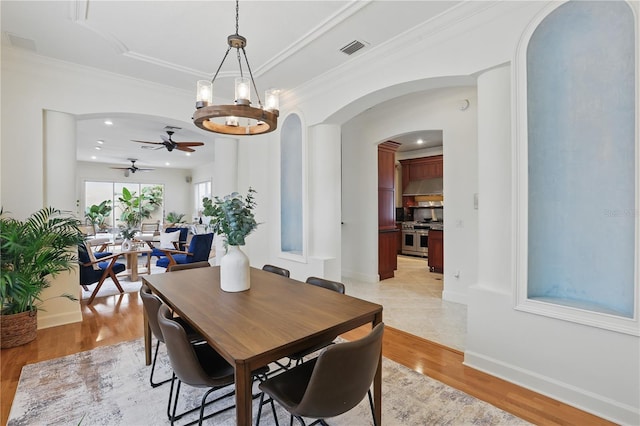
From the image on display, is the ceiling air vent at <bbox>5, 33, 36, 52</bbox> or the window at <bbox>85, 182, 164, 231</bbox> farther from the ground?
the ceiling air vent at <bbox>5, 33, 36, 52</bbox>

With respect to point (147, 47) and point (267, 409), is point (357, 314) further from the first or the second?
point (147, 47)

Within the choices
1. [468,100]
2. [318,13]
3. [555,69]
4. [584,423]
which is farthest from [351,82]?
[584,423]

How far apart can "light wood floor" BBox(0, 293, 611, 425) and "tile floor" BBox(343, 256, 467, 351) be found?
0.83 ft

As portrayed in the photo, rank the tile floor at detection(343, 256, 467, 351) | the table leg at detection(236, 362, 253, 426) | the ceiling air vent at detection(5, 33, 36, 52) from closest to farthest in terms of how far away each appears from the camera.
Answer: the table leg at detection(236, 362, 253, 426) < the ceiling air vent at detection(5, 33, 36, 52) < the tile floor at detection(343, 256, 467, 351)

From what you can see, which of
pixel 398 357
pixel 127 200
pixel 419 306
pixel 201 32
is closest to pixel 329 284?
pixel 398 357

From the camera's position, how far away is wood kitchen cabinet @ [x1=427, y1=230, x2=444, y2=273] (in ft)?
19.2

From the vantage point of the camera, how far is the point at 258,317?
163cm

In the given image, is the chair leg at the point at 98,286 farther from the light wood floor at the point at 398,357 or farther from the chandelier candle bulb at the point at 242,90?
the chandelier candle bulb at the point at 242,90

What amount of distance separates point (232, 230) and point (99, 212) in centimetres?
1087

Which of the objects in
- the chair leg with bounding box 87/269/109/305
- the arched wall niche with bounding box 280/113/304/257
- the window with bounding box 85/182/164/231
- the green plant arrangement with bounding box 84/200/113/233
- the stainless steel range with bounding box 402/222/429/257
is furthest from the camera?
the window with bounding box 85/182/164/231

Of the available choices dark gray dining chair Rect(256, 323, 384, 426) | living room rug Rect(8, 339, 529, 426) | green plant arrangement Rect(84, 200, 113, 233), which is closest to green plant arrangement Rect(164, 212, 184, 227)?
green plant arrangement Rect(84, 200, 113, 233)

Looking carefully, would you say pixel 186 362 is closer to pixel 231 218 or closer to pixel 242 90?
pixel 231 218

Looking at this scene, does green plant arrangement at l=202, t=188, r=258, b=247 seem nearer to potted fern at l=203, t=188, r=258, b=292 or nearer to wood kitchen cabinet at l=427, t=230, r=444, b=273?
potted fern at l=203, t=188, r=258, b=292

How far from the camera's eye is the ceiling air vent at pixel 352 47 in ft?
9.83
